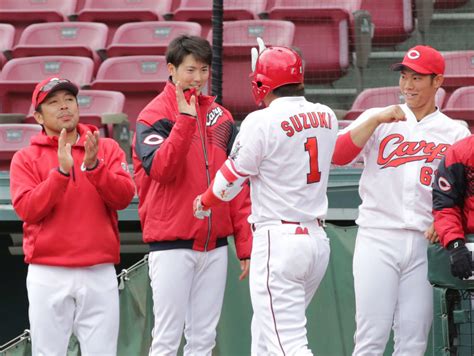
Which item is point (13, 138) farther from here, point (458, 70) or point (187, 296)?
point (458, 70)

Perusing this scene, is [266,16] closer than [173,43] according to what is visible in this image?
No

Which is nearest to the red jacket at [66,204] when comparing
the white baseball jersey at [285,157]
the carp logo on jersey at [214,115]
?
the carp logo on jersey at [214,115]

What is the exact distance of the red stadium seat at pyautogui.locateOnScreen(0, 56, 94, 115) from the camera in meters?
8.40

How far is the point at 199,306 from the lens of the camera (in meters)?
5.02

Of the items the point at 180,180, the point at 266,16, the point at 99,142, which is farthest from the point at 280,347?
the point at 266,16

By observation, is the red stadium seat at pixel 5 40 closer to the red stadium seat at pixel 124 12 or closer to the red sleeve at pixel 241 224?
the red stadium seat at pixel 124 12

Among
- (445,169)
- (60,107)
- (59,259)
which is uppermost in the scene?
(60,107)

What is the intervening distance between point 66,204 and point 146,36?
14.2 ft

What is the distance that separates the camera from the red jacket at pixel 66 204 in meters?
4.77

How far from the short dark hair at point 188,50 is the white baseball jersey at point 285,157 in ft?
1.91

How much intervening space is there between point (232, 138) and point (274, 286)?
0.97 meters

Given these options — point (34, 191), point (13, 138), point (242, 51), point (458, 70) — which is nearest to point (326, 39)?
point (242, 51)

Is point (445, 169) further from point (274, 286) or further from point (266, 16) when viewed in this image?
point (266, 16)

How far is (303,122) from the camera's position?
4.63 m
